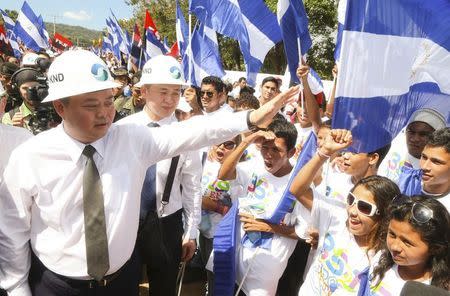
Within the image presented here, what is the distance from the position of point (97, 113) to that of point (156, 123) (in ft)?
3.34

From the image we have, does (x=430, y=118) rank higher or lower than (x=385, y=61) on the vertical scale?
lower

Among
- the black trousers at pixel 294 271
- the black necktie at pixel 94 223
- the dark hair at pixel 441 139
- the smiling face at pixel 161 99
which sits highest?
the smiling face at pixel 161 99

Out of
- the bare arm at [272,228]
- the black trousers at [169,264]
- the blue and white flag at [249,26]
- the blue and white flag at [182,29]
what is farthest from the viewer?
the blue and white flag at [182,29]

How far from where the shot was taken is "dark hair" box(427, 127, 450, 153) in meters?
2.29

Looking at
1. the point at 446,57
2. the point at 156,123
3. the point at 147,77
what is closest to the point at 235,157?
the point at 156,123

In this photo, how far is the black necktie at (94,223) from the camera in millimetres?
1912

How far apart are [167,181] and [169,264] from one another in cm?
58

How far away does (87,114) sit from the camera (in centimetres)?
192

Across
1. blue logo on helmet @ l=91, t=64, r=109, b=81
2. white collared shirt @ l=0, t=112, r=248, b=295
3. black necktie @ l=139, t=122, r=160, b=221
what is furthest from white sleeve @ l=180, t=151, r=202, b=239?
blue logo on helmet @ l=91, t=64, r=109, b=81

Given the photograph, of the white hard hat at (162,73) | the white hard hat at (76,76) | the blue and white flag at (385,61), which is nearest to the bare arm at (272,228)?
the blue and white flag at (385,61)

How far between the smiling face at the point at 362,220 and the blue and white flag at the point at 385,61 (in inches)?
13.7

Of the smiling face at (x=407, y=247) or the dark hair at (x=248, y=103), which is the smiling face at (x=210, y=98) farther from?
the smiling face at (x=407, y=247)

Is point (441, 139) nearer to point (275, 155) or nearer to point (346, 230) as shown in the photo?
point (346, 230)

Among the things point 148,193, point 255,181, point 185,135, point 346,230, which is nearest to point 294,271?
point 255,181
